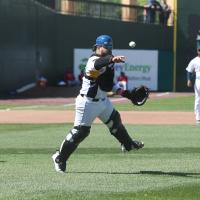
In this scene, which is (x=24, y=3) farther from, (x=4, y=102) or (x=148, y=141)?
(x=148, y=141)

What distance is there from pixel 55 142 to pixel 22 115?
759 cm

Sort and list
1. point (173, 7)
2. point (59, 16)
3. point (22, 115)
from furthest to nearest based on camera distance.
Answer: point (173, 7) → point (59, 16) → point (22, 115)

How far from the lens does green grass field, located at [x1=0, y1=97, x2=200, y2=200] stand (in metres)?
8.27

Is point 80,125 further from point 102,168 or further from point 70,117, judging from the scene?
point 70,117

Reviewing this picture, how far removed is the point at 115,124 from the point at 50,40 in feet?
87.9

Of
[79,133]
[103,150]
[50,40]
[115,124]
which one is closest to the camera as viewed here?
[79,133]

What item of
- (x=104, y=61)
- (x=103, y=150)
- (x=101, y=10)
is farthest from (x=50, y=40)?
(x=104, y=61)

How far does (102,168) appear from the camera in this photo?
34.1ft

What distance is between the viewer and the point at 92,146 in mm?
13430

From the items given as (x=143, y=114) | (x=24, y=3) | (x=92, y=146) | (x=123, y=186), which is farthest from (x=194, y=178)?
(x=24, y=3)

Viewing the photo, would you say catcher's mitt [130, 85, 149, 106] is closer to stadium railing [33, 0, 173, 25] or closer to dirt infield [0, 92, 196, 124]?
dirt infield [0, 92, 196, 124]

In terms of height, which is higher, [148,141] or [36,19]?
[36,19]

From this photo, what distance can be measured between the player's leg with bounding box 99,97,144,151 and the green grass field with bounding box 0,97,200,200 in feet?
1.14

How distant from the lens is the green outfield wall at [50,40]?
3147cm
